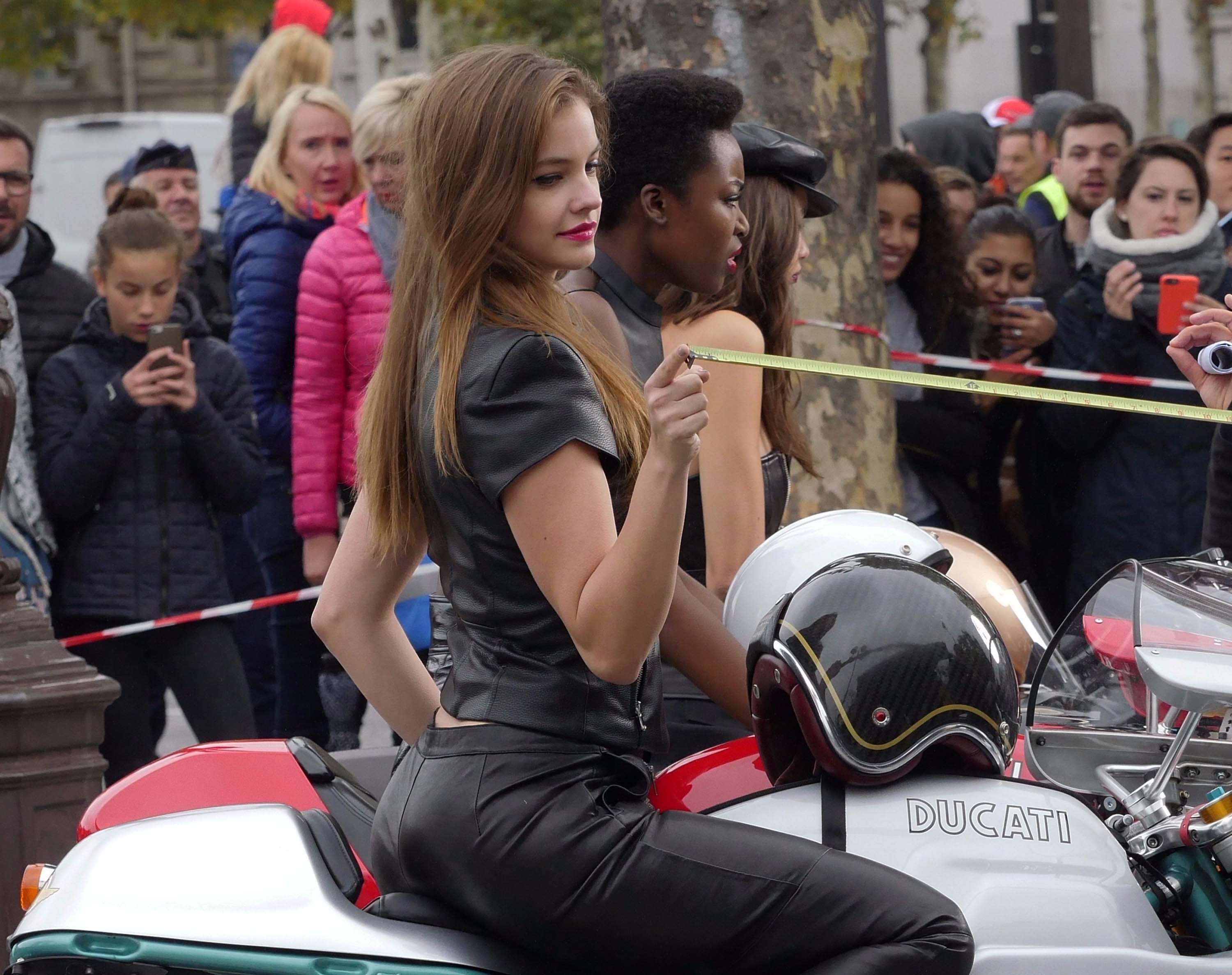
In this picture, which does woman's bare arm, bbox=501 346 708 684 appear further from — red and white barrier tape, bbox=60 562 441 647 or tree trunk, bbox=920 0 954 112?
tree trunk, bbox=920 0 954 112

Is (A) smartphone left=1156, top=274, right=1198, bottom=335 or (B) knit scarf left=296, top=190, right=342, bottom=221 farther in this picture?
(B) knit scarf left=296, top=190, right=342, bottom=221

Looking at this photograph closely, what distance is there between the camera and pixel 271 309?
5.66 meters

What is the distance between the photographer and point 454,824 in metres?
2.23

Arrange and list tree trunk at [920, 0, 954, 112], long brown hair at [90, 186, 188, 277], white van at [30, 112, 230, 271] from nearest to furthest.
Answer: long brown hair at [90, 186, 188, 277] → white van at [30, 112, 230, 271] → tree trunk at [920, 0, 954, 112]

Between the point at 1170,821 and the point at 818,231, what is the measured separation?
10.4ft

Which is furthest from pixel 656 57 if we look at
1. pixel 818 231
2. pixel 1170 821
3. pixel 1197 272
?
pixel 1170 821

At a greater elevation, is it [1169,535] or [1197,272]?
[1197,272]

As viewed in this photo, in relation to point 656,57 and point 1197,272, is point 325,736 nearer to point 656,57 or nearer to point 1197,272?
point 656,57

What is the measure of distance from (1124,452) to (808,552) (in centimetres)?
298

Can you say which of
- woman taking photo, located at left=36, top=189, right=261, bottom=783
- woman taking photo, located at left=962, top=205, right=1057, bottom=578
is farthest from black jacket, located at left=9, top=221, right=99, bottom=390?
woman taking photo, located at left=962, top=205, right=1057, bottom=578

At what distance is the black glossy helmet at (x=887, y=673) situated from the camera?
236 centimetres

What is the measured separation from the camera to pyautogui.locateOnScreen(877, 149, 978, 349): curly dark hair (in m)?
5.90

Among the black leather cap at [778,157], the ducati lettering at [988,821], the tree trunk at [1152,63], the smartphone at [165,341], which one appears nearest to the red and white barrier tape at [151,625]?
the smartphone at [165,341]

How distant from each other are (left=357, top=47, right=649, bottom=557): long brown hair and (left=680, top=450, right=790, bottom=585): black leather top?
2.82 ft
